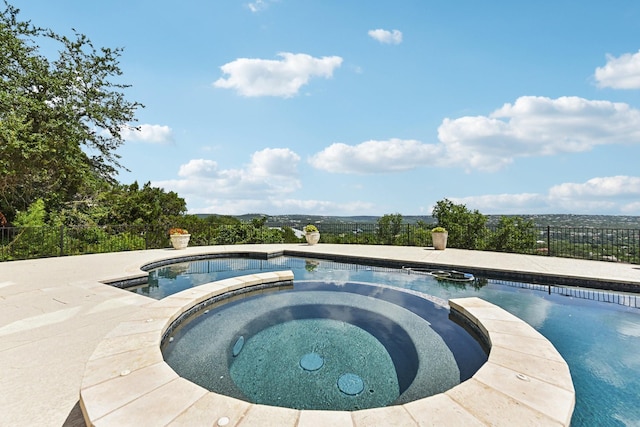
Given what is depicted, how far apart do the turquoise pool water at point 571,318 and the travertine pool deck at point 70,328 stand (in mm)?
660

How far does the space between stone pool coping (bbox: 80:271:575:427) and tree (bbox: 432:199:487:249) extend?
1124 centimetres

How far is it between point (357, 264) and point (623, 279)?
6417mm

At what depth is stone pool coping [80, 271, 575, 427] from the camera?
6.22 feet

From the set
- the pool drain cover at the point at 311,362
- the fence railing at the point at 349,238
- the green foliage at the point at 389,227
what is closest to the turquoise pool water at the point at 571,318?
the pool drain cover at the point at 311,362

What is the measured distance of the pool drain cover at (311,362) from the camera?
3288 millimetres

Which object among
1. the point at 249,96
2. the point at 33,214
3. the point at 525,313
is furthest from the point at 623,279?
the point at 33,214

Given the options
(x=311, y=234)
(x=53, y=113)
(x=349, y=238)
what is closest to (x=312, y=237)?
(x=311, y=234)

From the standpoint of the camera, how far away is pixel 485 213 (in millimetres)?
13484

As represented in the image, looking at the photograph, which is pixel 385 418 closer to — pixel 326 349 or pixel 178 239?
pixel 326 349

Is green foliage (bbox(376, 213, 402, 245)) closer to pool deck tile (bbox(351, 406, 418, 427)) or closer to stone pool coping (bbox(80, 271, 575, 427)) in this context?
stone pool coping (bbox(80, 271, 575, 427))

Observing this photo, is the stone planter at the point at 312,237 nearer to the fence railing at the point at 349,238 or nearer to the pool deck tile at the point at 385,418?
the fence railing at the point at 349,238

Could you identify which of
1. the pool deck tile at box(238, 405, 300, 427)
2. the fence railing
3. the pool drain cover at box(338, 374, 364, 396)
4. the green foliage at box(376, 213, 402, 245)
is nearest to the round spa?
the pool drain cover at box(338, 374, 364, 396)

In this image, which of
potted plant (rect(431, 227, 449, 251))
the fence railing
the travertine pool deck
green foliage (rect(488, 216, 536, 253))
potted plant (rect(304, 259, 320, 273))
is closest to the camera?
the travertine pool deck

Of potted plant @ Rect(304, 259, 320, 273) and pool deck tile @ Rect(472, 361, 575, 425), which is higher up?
pool deck tile @ Rect(472, 361, 575, 425)
